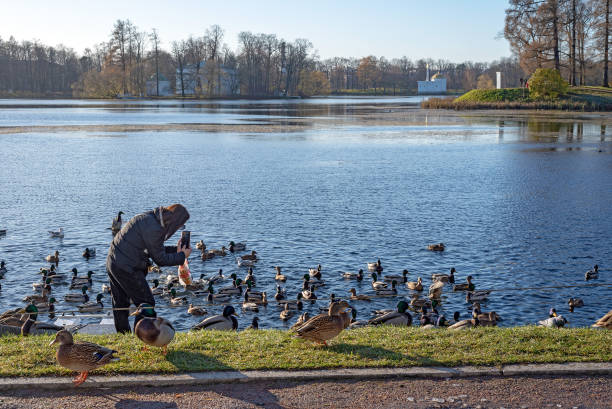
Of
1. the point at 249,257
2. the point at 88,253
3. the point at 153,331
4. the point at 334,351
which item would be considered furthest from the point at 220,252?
the point at 153,331

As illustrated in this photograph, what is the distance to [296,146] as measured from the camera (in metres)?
46.4

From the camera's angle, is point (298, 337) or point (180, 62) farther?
point (180, 62)

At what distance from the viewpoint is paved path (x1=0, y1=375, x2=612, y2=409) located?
268 inches

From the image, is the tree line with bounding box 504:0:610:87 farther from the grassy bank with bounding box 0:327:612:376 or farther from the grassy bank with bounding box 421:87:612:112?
the grassy bank with bounding box 0:327:612:376

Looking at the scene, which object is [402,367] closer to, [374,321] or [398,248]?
[374,321]

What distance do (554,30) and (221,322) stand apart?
82460 millimetres

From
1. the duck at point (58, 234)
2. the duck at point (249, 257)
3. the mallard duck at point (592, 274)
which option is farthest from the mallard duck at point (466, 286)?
the duck at point (58, 234)

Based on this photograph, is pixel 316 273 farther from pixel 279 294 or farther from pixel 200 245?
pixel 200 245

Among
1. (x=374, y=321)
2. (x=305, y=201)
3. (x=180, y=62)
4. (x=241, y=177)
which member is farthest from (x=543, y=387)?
(x=180, y=62)

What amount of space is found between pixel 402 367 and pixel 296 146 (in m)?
39.3

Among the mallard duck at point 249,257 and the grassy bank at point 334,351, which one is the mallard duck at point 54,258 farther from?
the grassy bank at point 334,351

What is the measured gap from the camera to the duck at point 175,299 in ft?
49.0

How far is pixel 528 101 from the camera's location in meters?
81.2

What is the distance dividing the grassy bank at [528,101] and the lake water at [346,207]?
30372 millimetres
